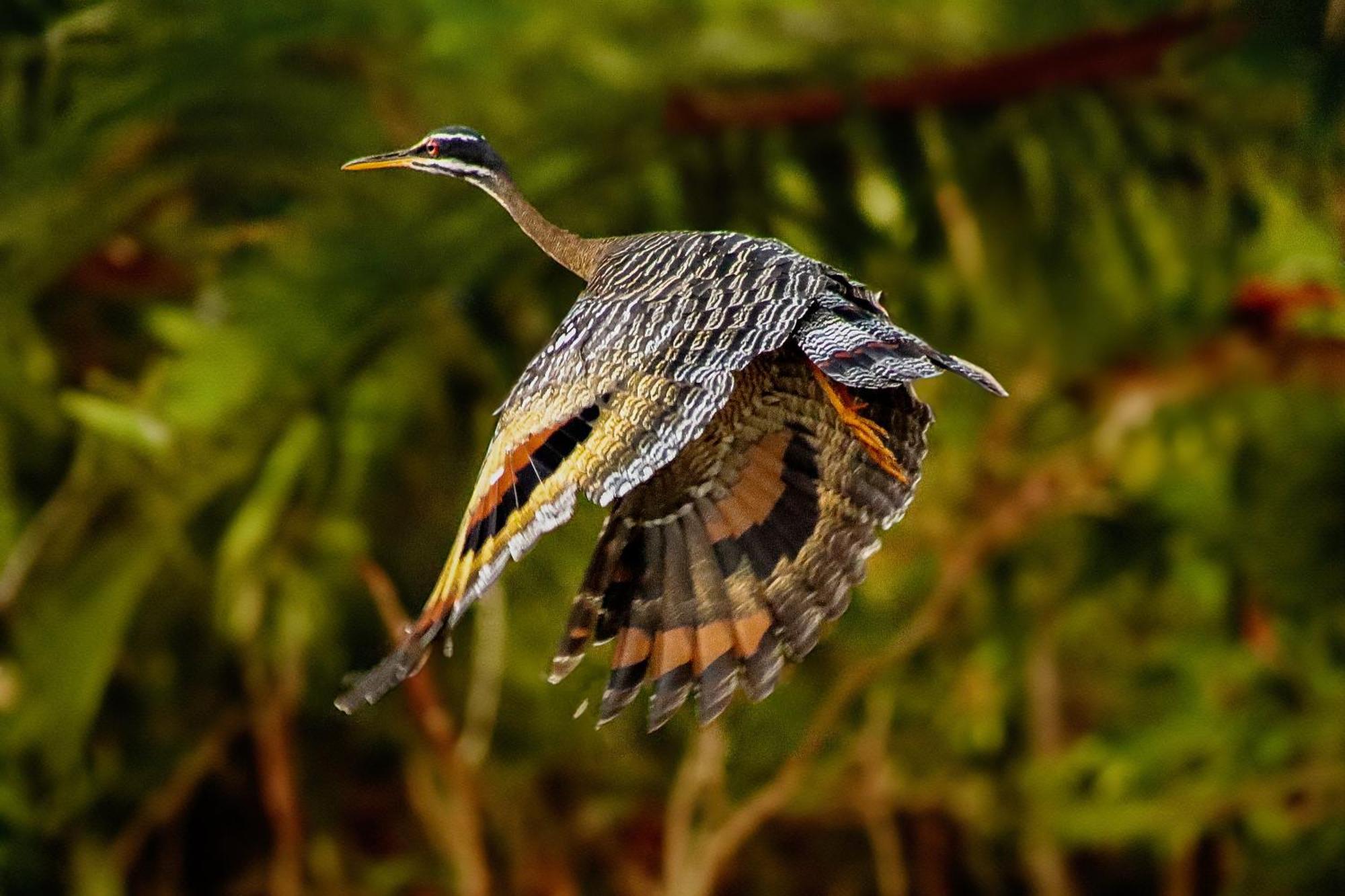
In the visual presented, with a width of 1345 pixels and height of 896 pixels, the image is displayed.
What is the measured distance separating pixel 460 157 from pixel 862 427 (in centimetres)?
23

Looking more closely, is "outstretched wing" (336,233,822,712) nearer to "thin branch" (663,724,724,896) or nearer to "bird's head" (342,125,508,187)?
"bird's head" (342,125,508,187)

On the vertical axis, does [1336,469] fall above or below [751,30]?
below

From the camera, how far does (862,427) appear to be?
82cm

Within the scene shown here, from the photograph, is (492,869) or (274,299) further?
(492,869)

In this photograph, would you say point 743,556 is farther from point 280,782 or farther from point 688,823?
point 280,782

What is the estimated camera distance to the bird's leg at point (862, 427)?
0.80 meters

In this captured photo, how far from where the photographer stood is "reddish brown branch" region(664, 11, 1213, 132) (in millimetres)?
2332

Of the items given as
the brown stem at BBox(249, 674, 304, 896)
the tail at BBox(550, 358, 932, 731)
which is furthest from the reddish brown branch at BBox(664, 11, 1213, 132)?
the tail at BBox(550, 358, 932, 731)

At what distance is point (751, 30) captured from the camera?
3293mm

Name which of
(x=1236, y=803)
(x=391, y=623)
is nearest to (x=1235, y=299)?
(x=1236, y=803)

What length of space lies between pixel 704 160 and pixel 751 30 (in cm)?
81

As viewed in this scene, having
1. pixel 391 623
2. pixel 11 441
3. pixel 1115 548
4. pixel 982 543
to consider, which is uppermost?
pixel 391 623

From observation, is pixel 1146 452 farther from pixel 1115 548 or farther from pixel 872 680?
pixel 872 680

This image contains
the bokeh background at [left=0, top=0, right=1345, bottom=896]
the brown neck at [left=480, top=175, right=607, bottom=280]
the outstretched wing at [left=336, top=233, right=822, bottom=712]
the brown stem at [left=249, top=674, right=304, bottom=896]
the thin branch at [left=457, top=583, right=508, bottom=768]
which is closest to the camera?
the outstretched wing at [left=336, top=233, right=822, bottom=712]
